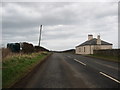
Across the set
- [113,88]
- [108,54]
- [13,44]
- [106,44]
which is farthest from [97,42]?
[113,88]

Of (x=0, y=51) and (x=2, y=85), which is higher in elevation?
(x=0, y=51)

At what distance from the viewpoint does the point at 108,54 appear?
36406 mm

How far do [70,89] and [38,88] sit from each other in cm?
130

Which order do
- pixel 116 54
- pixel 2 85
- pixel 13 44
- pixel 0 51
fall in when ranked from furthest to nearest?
pixel 13 44 < pixel 116 54 < pixel 0 51 < pixel 2 85

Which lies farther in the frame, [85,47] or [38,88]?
[85,47]

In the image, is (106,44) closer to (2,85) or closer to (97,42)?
(97,42)

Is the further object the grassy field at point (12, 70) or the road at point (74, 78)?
the grassy field at point (12, 70)

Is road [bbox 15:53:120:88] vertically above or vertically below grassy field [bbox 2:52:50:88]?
below

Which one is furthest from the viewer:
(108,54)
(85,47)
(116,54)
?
(85,47)

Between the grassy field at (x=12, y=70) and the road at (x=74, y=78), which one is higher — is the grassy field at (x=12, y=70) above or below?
above

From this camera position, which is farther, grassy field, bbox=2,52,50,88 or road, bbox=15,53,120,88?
grassy field, bbox=2,52,50,88

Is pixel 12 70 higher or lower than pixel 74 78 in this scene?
higher

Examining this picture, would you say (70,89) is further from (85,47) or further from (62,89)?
(85,47)

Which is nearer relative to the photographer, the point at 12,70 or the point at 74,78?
the point at 74,78
